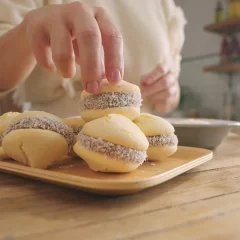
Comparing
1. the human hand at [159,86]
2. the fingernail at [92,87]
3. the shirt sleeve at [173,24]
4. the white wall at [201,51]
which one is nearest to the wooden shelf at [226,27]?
the white wall at [201,51]

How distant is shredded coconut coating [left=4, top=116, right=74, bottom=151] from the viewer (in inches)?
17.0

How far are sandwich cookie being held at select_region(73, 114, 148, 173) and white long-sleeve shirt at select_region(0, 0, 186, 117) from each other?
635 mm

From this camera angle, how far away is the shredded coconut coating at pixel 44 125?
43cm

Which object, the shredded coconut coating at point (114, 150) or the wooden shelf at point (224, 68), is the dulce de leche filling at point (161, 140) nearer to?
the shredded coconut coating at point (114, 150)

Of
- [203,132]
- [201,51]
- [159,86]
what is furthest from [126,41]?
[201,51]

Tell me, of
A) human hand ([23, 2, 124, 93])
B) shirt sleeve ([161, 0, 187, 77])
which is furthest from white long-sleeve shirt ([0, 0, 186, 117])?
human hand ([23, 2, 124, 93])

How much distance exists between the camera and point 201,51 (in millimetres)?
2516

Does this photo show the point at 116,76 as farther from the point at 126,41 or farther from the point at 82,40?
the point at 126,41

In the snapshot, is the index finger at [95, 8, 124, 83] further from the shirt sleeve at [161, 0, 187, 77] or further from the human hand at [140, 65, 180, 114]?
the shirt sleeve at [161, 0, 187, 77]

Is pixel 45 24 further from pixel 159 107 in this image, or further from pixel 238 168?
pixel 159 107

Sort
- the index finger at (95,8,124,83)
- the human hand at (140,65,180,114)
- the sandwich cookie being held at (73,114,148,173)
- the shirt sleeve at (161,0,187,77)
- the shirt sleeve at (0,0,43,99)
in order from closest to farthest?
the sandwich cookie being held at (73,114,148,173) < the index finger at (95,8,124,83) < the shirt sleeve at (0,0,43,99) < the human hand at (140,65,180,114) < the shirt sleeve at (161,0,187,77)

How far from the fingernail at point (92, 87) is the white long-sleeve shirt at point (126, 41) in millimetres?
552

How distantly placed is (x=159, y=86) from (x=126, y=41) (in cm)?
21

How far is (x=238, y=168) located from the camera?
1.65 ft
